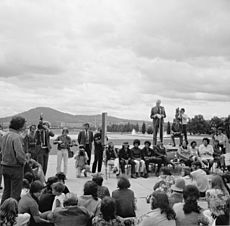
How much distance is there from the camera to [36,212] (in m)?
4.45

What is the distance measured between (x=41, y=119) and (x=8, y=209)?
555cm

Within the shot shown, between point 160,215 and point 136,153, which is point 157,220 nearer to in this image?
point 160,215

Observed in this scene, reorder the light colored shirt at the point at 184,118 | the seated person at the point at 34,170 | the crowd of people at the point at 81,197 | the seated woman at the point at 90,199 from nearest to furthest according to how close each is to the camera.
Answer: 1. the crowd of people at the point at 81,197
2. the seated woman at the point at 90,199
3. the seated person at the point at 34,170
4. the light colored shirt at the point at 184,118

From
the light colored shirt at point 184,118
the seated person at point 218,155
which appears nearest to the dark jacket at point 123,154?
the seated person at point 218,155

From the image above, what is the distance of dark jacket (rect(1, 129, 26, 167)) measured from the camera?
5.26m

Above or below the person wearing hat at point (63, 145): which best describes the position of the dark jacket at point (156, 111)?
above

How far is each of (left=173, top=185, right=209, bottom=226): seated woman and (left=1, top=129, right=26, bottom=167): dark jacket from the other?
2452 mm

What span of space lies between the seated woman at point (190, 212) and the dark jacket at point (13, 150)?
2.45 m

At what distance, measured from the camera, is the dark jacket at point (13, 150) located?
5.26m

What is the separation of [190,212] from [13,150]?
2804 mm

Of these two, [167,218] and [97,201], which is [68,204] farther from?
[167,218]

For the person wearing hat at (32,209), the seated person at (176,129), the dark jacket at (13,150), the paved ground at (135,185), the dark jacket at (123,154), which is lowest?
the paved ground at (135,185)

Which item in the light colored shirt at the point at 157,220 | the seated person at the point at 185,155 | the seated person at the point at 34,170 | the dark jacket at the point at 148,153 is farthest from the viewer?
the seated person at the point at 185,155

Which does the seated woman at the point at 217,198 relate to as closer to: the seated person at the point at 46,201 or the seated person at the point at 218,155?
the seated person at the point at 46,201
